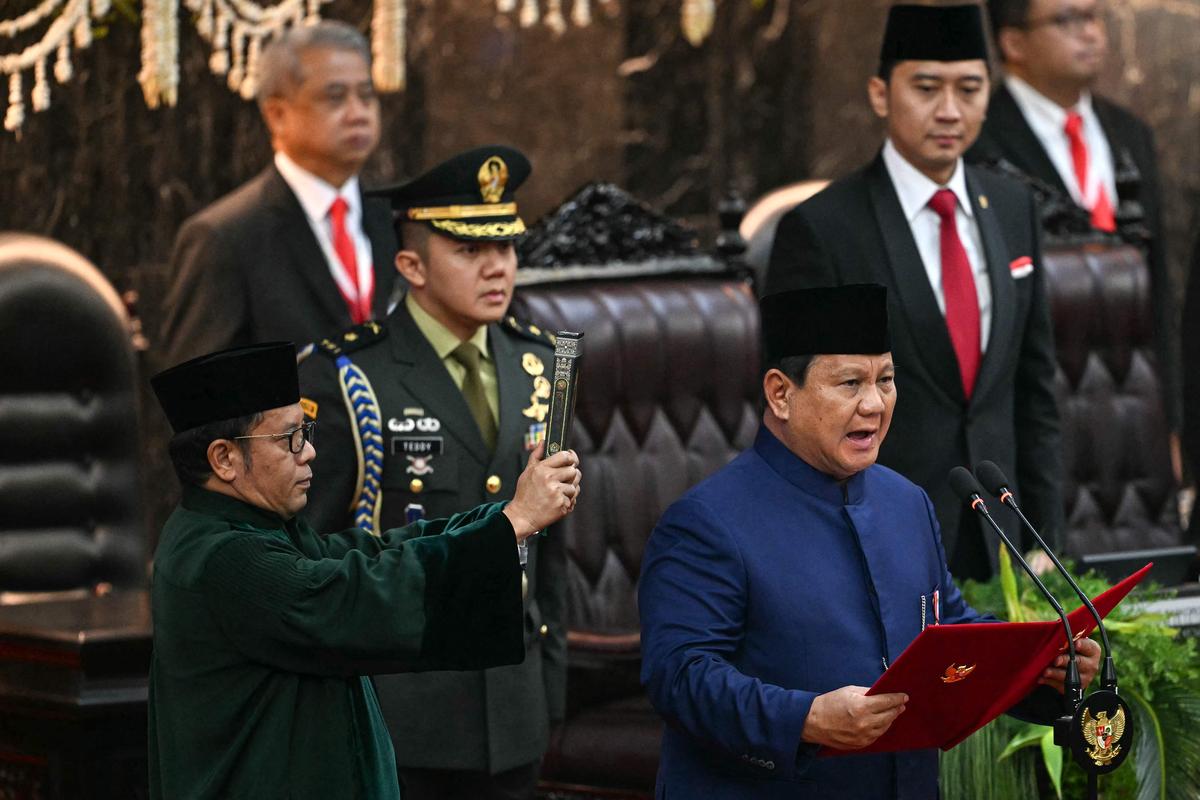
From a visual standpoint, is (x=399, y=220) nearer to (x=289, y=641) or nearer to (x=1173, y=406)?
(x=289, y=641)

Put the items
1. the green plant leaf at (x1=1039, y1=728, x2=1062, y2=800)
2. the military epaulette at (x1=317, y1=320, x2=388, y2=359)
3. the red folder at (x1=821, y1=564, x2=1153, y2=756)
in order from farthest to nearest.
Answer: the military epaulette at (x1=317, y1=320, x2=388, y2=359), the green plant leaf at (x1=1039, y1=728, x2=1062, y2=800), the red folder at (x1=821, y1=564, x2=1153, y2=756)

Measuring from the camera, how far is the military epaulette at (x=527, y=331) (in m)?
3.80

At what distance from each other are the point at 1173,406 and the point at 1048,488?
157 cm

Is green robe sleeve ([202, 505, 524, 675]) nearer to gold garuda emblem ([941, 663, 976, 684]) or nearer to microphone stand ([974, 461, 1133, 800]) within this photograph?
gold garuda emblem ([941, 663, 976, 684])

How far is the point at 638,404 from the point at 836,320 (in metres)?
1.93

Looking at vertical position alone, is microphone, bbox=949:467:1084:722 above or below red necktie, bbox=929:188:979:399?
below

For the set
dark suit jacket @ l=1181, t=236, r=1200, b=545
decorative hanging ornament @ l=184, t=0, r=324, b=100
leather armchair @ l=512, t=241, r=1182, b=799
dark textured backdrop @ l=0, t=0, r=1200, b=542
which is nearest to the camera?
leather armchair @ l=512, t=241, r=1182, b=799

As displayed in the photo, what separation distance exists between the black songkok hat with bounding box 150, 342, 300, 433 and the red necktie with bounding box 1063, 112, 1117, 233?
3.36m

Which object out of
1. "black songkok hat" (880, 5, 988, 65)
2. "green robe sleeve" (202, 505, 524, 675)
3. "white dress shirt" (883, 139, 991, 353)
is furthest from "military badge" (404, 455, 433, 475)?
"black songkok hat" (880, 5, 988, 65)

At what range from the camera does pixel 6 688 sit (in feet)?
12.8

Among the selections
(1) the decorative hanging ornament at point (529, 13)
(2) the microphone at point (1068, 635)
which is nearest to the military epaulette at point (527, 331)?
(2) the microphone at point (1068, 635)

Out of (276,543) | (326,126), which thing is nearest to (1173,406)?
(326,126)

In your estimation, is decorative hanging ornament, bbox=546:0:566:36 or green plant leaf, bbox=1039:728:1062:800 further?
decorative hanging ornament, bbox=546:0:566:36

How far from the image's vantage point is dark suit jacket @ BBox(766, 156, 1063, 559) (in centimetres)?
401
